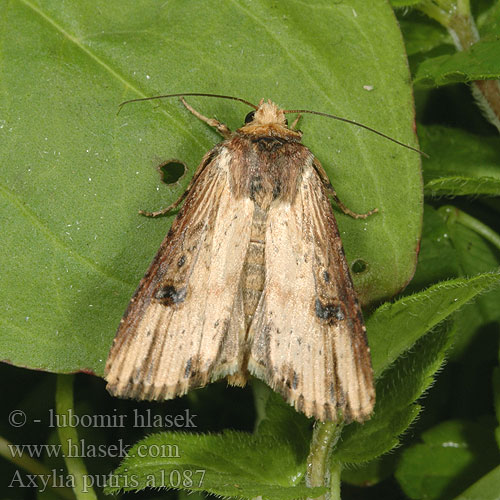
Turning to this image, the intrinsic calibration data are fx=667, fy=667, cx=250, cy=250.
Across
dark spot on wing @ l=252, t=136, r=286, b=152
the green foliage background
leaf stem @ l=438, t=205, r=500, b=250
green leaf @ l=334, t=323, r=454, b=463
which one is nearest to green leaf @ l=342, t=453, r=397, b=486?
the green foliage background

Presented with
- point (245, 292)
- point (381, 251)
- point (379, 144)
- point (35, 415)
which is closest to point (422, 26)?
point (379, 144)

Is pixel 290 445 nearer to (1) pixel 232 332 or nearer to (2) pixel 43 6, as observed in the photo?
(1) pixel 232 332

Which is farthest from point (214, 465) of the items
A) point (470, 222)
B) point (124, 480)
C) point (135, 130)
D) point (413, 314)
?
point (470, 222)

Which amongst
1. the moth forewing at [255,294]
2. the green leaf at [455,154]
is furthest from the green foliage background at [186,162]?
the green leaf at [455,154]

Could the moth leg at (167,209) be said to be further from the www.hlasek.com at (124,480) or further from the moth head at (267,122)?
the www.hlasek.com at (124,480)

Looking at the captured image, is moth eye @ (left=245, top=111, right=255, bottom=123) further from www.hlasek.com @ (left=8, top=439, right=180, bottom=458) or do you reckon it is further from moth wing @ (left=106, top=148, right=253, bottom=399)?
www.hlasek.com @ (left=8, top=439, right=180, bottom=458)

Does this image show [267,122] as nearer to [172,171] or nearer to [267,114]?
[267,114]
